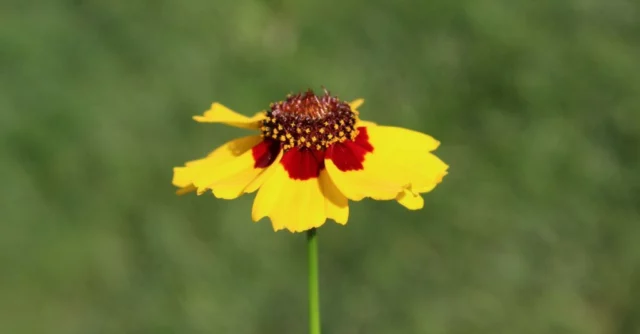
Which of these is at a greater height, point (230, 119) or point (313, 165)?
point (230, 119)

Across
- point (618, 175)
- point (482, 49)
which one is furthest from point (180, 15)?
point (618, 175)

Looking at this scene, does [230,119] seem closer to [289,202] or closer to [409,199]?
[289,202]

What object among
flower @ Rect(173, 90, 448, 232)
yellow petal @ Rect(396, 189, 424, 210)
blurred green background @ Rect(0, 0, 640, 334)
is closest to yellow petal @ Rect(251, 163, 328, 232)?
flower @ Rect(173, 90, 448, 232)

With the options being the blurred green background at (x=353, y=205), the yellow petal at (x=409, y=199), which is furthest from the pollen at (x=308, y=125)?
the blurred green background at (x=353, y=205)

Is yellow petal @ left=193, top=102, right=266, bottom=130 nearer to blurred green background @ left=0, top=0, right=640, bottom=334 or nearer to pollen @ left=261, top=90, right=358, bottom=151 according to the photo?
pollen @ left=261, top=90, right=358, bottom=151

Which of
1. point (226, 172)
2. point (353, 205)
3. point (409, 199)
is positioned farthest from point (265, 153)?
point (353, 205)

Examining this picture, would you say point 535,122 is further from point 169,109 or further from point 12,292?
point 12,292
